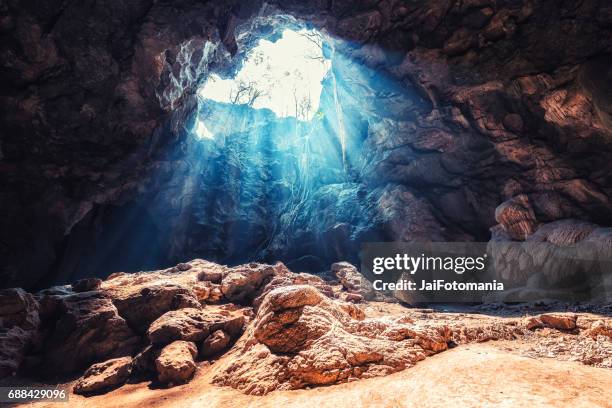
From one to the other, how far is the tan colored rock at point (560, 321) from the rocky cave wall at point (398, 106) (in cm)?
795

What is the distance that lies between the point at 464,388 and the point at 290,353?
317 centimetres

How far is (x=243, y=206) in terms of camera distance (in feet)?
98.2

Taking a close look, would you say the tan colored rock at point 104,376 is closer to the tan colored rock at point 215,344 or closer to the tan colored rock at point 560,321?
the tan colored rock at point 215,344

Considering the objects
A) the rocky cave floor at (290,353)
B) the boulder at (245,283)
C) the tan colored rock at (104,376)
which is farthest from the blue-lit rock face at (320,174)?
the tan colored rock at (104,376)

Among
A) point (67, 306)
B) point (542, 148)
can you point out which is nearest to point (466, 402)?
point (67, 306)

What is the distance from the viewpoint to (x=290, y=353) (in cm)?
618

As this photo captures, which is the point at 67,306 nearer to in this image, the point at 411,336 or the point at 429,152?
the point at 411,336

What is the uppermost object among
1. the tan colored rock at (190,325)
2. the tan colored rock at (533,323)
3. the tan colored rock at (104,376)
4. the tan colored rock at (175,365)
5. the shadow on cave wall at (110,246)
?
the shadow on cave wall at (110,246)

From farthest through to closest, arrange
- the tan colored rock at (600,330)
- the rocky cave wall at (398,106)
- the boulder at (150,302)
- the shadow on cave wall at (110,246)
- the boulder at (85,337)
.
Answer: the shadow on cave wall at (110,246) → the rocky cave wall at (398,106) → the boulder at (150,302) → the boulder at (85,337) → the tan colored rock at (600,330)

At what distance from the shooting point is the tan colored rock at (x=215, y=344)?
27.0 ft

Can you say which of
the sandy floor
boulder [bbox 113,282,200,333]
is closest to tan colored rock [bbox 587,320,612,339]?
the sandy floor

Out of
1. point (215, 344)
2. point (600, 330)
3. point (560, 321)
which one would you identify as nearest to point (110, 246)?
point (215, 344)

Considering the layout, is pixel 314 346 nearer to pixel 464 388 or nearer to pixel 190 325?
pixel 464 388

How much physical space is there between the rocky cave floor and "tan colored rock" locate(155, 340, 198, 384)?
3 cm
